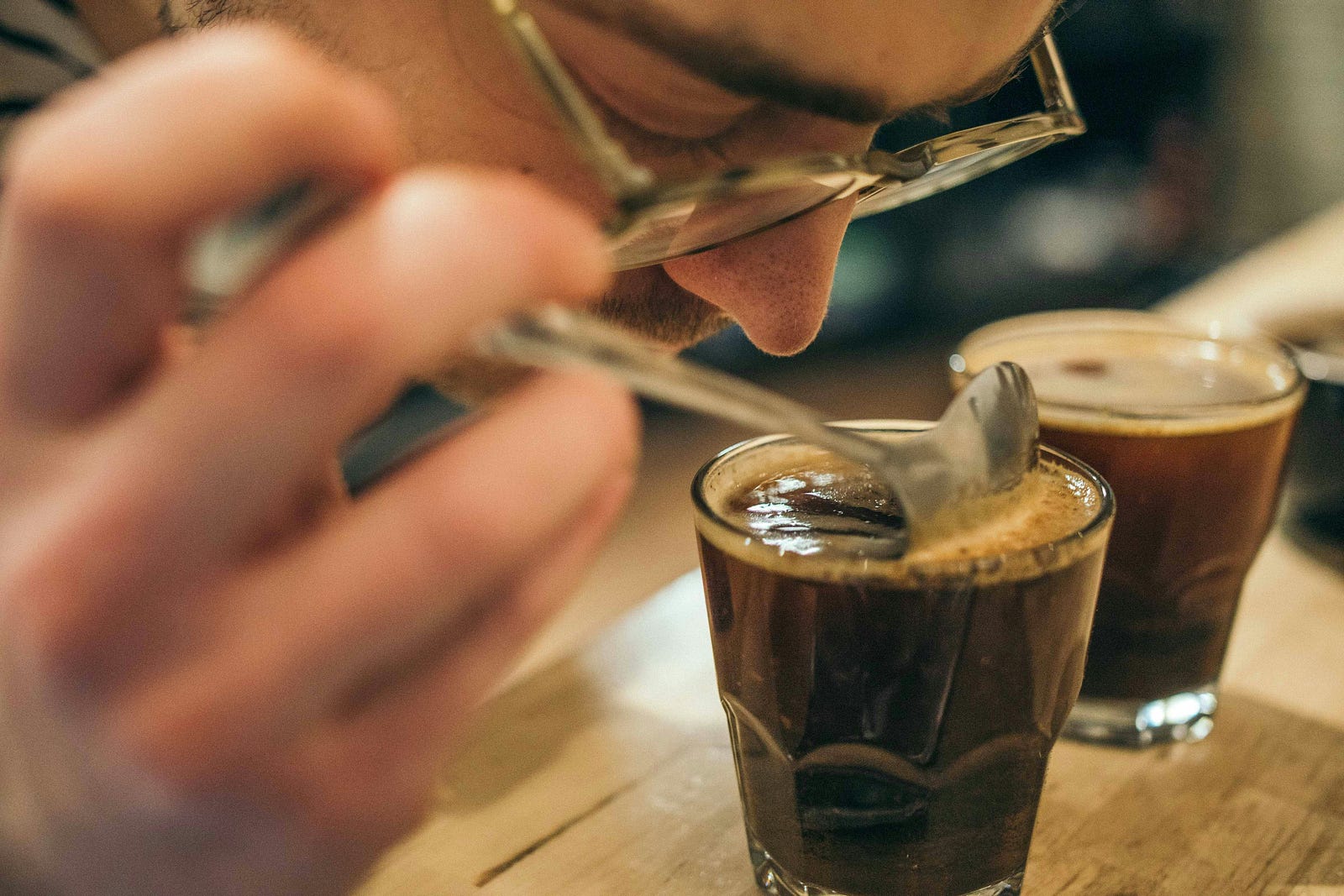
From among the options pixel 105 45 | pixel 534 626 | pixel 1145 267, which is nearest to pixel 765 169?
pixel 534 626

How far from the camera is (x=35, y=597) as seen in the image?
0.38m

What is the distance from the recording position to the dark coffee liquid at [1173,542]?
918mm

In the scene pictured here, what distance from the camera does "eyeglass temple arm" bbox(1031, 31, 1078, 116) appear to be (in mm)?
981

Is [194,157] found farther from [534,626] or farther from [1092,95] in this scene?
[1092,95]

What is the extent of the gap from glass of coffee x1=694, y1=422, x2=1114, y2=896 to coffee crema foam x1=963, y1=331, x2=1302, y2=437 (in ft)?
0.55

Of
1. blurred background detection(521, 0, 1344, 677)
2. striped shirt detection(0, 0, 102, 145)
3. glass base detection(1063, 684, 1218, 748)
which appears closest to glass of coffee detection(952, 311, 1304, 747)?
glass base detection(1063, 684, 1218, 748)

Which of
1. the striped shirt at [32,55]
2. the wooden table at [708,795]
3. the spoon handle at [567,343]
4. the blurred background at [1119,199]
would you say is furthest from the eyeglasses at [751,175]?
the blurred background at [1119,199]

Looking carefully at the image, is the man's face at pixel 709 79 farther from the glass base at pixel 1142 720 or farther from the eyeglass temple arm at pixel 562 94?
→ the glass base at pixel 1142 720

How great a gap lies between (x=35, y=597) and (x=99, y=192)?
146 millimetres

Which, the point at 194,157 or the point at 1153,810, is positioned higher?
the point at 194,157

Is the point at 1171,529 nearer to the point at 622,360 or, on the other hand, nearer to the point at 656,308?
the point at 656,308

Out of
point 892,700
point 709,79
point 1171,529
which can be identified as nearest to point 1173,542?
point 1171,529

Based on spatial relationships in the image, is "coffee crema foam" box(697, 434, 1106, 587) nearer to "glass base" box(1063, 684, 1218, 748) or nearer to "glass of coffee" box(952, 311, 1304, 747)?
"glass of coffee" box(952, 311, 1304, 747)

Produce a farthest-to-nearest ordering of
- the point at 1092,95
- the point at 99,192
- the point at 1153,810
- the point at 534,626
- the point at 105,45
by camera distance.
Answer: the point at 1092,95 < the point at 105,45 < the point at 1153,810 < the point at 534,626 < the point at 99,192
